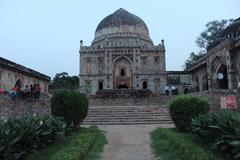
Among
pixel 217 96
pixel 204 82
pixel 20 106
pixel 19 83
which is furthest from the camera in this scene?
pixel 204 82

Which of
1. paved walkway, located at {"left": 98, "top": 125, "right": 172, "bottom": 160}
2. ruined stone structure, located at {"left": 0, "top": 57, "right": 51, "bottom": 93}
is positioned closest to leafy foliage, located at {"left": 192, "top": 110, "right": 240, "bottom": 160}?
paved walkway, located at {"left": 98, "top": 125, "right": 172, "bottom": 160}

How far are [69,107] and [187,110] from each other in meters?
3.99

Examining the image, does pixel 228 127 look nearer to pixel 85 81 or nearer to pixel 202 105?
pixel 202 105

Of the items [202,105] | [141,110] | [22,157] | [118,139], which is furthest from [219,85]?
[22,157]

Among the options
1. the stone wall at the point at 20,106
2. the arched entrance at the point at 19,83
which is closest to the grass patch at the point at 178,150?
the stone wall at the point at 20,106

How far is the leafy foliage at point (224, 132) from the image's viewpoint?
5098 millimetres

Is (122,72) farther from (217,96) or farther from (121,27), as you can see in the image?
(217,96)

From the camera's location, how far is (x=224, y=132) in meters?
5.70

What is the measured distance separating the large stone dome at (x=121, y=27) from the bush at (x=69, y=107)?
28.9 m

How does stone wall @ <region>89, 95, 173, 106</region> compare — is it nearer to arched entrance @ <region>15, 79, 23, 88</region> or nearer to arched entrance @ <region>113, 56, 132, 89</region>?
arched entrance @ <region>15, 79, 23, 88</region>

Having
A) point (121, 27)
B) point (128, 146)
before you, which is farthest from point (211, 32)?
point (128, 146)

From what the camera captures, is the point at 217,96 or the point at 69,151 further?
the point at 217,96

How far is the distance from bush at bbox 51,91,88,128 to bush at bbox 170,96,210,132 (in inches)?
131

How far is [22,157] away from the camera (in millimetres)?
5625
